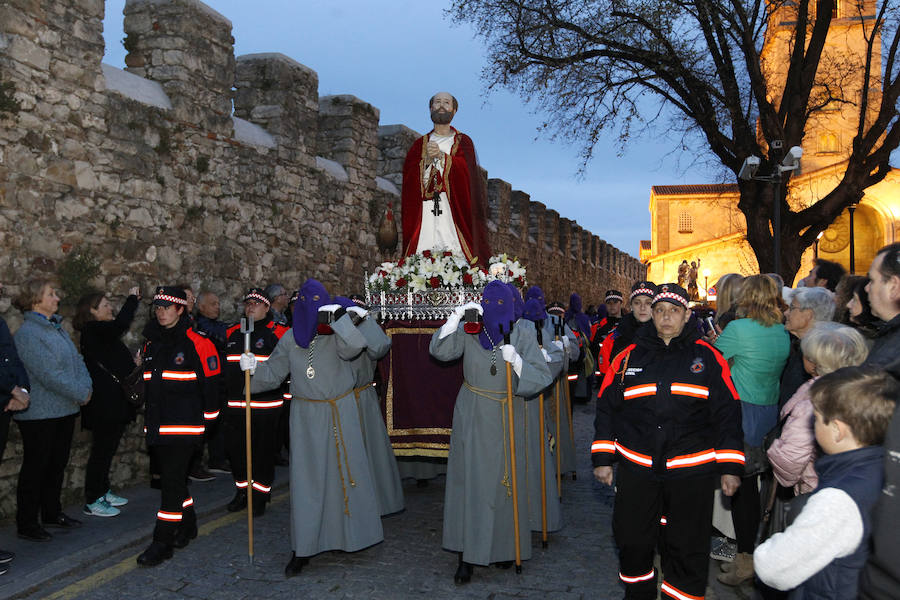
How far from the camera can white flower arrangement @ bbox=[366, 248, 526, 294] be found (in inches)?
270

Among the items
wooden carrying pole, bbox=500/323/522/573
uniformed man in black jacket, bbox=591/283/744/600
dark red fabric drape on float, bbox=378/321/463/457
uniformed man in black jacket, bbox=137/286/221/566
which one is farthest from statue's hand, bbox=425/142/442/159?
uniformed man in black jacket, bbox=591/283/744/600

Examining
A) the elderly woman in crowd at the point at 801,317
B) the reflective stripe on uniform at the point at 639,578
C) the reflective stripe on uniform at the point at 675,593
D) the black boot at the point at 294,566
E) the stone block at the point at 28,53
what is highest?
the stone block at the point at 28,53

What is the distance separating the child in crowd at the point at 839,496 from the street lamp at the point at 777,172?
39.6 feet

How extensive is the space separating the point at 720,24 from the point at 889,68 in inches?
150

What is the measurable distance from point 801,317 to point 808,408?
141 cm

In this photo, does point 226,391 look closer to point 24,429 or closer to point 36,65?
point 24,429

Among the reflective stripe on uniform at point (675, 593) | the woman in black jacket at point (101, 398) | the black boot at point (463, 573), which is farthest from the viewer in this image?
the woman in black jacket at point (101, 398)

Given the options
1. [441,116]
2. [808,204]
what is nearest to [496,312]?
[441,116]

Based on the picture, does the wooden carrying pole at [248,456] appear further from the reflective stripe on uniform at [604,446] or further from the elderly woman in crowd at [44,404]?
the reflective stripe on uniform at [604,446]

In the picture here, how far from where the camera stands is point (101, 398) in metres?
6.50

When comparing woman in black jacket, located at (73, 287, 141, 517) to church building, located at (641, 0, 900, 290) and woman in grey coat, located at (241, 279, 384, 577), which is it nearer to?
woman in grey coat, located at (241, 279, 384, 577)

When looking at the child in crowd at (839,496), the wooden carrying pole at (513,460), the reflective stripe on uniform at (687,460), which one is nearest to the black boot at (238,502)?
the wooden carrying pole at (513,460)

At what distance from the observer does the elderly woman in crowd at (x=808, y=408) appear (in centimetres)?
355

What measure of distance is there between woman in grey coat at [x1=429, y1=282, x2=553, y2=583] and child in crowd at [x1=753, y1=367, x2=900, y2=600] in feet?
8.85
